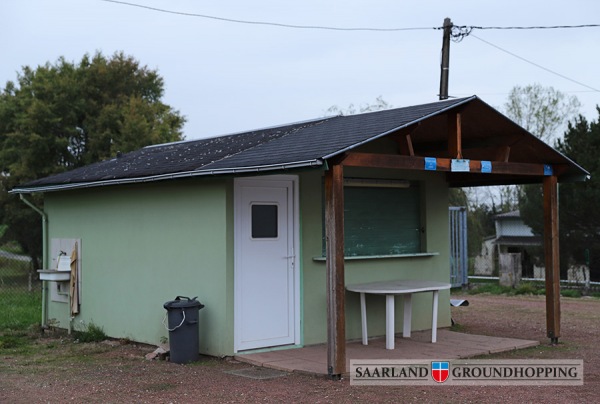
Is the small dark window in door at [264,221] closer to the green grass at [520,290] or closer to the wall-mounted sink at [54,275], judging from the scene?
the wall-mounted sink at [54,275]

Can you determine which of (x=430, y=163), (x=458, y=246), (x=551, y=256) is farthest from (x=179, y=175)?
(x=458, y=246)

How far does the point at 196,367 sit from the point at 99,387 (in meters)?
1.42

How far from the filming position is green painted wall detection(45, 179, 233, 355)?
9.70 meters

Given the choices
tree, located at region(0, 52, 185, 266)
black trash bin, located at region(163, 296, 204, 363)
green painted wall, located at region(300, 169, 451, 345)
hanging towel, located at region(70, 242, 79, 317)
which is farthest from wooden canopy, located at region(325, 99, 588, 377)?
tree, located at region(0, 52, 185, 266)

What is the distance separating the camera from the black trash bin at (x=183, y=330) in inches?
371

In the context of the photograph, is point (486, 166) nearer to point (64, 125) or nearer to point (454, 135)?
point (454, 135)

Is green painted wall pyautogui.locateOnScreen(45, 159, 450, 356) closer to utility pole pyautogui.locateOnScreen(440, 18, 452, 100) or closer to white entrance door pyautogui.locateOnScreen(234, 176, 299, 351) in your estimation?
white entrance door pyautogui.locateOnScreen(234, 176, 299, 351)

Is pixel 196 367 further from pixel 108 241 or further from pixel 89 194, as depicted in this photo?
pixel 89 194

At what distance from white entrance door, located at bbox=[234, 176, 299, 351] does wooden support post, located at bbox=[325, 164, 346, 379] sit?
1923mm

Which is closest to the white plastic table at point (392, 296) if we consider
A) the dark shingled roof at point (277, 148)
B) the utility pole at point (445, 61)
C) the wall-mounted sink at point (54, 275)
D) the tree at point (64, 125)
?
the dark shingled roof at point (277, 148)

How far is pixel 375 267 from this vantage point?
11.4m

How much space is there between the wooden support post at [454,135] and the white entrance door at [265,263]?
7.24ft

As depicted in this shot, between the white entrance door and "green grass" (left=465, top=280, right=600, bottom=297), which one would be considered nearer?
the white entrance door

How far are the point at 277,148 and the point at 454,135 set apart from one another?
222 cm
